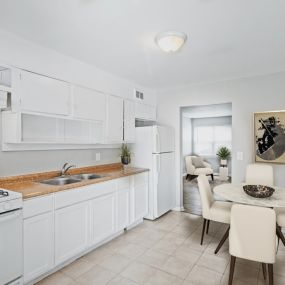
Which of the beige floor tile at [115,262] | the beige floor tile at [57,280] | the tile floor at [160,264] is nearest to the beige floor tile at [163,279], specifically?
the tile floor at [160,264]

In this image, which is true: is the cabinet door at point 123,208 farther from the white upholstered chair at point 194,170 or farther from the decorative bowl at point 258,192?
the white upholstered chair at point 194,170

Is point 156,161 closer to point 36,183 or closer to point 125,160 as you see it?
point 125,160

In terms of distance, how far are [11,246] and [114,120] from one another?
216 cm

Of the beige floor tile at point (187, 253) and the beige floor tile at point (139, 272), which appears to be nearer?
the beige floor tile at point (139, 272)

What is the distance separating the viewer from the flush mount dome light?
2098 millimetres

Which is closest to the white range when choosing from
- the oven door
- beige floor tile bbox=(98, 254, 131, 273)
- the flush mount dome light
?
the oven door

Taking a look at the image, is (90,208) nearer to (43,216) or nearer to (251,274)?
(43,216)

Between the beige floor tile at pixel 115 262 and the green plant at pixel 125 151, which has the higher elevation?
the green plant at pixel 125 151

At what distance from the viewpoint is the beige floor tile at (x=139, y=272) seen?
2.17 m

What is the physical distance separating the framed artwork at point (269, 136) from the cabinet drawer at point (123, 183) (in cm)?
205

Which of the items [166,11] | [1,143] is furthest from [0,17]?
[166,11]

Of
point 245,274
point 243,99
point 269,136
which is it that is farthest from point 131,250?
point 243,99

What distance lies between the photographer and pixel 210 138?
8.57 m

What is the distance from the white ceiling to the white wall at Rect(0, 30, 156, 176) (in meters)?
0.11
